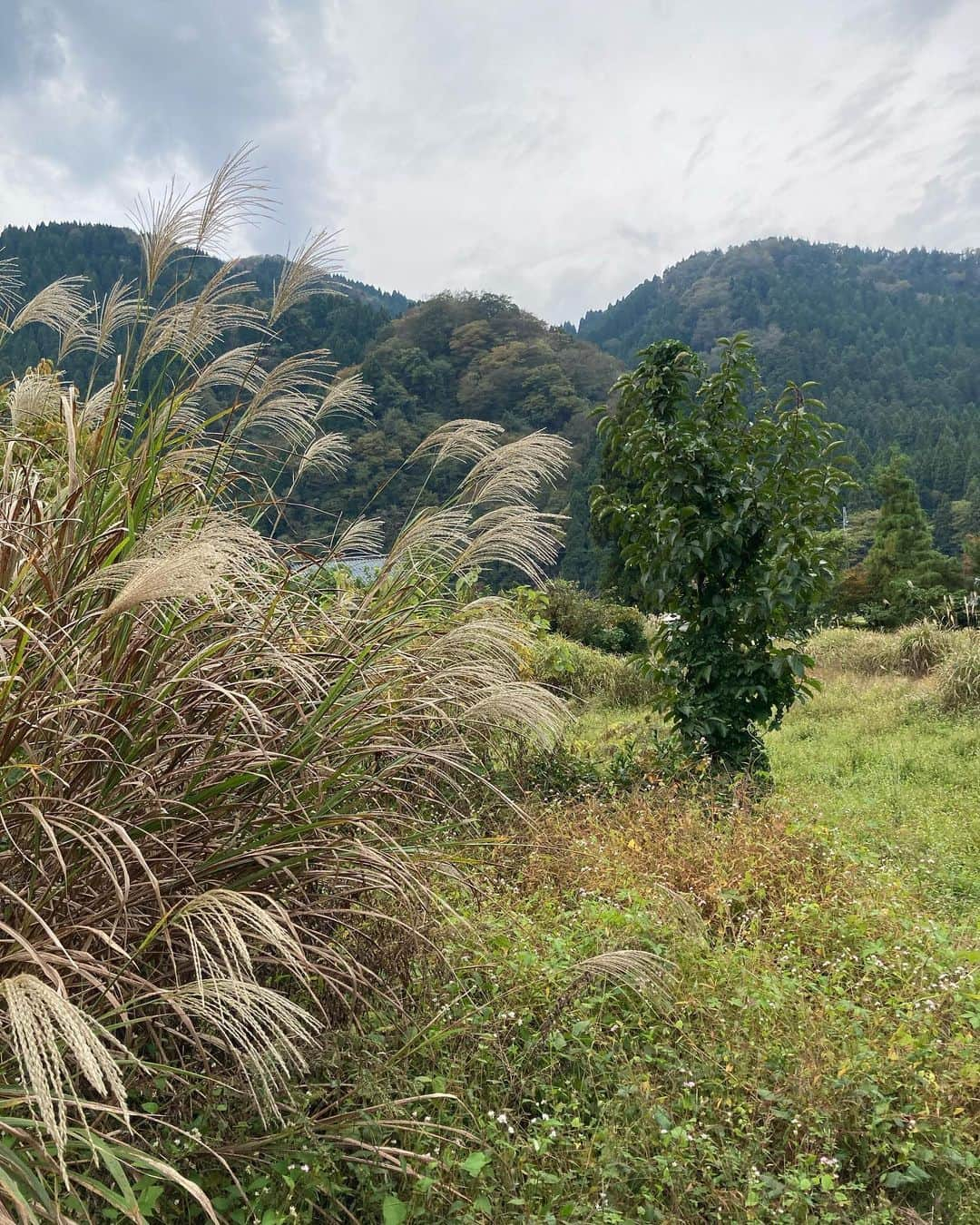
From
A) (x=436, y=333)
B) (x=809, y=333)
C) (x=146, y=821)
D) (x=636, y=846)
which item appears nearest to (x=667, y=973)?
(x=636, y=846)

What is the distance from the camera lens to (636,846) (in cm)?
411

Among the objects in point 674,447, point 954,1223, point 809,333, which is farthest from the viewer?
point 809,333

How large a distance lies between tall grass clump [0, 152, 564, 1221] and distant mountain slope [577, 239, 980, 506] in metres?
47.0

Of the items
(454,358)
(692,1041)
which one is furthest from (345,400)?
(454,358)

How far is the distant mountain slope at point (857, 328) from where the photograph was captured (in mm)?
63094

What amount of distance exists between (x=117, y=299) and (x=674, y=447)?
3.73 meters

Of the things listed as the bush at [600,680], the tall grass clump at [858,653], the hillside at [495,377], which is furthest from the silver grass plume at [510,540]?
the hillside at [495,377]

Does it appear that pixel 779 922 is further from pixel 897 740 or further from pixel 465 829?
pixel 897 740

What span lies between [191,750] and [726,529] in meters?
4.25

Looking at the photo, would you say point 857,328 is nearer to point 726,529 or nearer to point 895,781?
point 895,781

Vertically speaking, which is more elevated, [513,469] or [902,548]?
[902,548]

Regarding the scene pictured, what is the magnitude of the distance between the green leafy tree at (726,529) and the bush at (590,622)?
306 inches

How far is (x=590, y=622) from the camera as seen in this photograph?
48.3 feet

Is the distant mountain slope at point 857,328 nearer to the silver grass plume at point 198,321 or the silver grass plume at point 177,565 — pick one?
the silver grass plume at point 198,321
